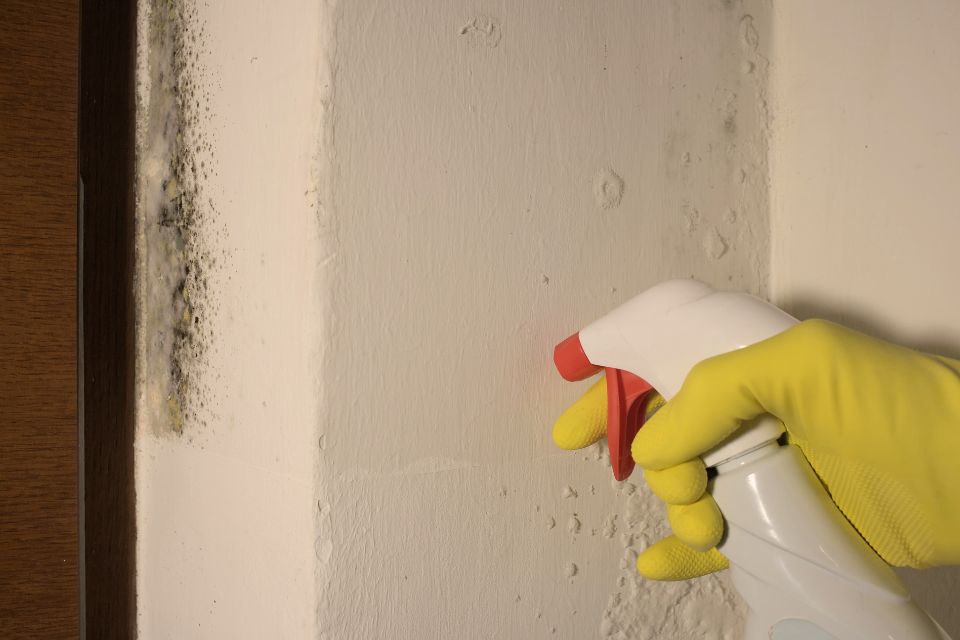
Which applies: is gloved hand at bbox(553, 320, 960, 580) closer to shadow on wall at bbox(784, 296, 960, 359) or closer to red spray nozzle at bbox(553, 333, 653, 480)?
red spray nozzle at bbox(553, 333, 653, 480)

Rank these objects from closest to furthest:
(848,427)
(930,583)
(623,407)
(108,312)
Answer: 1. (848,427)
2. (623,407)
3. (930,583)
4. (108,312)

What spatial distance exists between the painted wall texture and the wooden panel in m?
0.09

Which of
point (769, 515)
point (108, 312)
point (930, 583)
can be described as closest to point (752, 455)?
point (769, 515)

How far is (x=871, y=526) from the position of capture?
0.52 m

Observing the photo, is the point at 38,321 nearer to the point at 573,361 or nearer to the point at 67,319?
the point at 67,319

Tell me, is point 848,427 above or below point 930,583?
above

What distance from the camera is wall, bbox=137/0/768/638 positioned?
62 centimetres

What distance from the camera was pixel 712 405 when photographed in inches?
19.6

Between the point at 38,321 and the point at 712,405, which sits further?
the point at 38,321

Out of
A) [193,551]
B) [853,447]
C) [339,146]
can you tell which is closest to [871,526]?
[853,447]

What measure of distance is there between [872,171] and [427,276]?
458 mm

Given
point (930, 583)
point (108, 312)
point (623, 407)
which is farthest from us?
point (108, 312)

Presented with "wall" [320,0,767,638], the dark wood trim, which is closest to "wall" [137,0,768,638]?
"wall" [320,0,767,638]

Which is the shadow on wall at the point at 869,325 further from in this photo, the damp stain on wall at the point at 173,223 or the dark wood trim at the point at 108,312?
the dark wood trim at the point at 108,312
